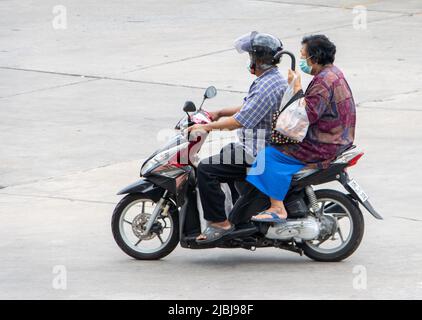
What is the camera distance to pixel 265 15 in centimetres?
1977

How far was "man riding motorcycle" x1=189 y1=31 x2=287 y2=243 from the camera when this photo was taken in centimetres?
820

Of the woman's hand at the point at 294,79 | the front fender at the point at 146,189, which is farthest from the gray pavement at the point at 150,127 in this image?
the woman's hand at the point at 294,79

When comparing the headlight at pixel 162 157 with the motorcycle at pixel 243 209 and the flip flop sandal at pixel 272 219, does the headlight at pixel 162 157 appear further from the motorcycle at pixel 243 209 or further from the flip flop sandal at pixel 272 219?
the flip flop sandal at pixel 272 219

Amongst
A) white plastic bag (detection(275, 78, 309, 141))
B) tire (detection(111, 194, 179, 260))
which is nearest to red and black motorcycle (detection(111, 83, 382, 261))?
tire (detection(111, 194, 179, 260))

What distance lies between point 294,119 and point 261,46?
1.90 feet

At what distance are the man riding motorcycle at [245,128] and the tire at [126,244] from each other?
0.83 ft

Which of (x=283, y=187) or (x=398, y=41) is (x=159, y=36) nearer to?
(x=398, y=41)

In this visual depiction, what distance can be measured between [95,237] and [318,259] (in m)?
1.90

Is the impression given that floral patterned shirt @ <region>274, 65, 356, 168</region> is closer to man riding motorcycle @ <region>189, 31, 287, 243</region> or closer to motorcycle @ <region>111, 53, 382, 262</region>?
motorcycle @ <region>111, 53, 382, 262</region>

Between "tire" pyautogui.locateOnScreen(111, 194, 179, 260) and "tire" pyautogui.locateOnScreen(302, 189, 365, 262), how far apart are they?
37.8 inches

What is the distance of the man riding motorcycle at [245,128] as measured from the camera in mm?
8195

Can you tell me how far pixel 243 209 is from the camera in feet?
27.5

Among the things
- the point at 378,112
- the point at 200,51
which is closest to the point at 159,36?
the point at 200,51

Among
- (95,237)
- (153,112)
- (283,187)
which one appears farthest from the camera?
(153,112)
